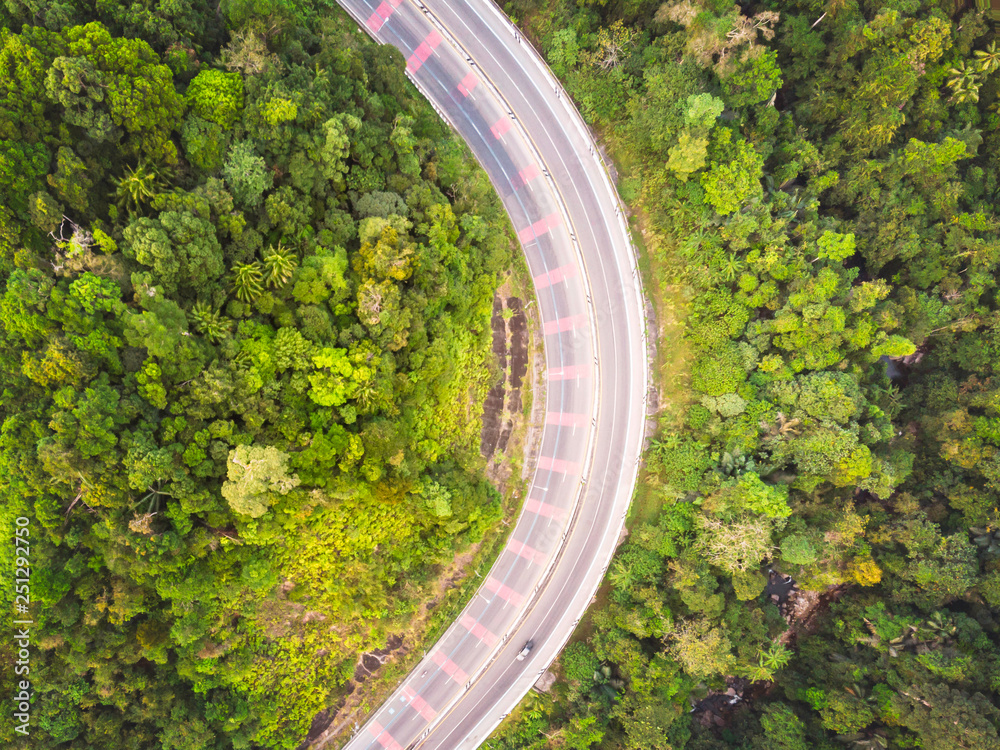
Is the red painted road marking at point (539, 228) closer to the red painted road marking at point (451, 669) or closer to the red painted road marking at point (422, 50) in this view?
the red painted road marking at point (422, 50)

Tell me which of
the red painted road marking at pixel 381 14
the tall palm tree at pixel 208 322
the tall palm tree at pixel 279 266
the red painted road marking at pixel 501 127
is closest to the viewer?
the tall palm tree at pixel 208 322

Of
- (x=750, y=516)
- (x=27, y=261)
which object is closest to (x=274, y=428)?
(x=27, y=261)

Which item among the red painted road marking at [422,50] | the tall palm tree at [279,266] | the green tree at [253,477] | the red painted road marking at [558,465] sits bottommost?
the red painted road marking at [558,465]

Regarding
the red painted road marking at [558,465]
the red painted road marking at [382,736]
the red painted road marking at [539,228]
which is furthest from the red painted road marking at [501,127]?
the red painted road marking at [382,736]

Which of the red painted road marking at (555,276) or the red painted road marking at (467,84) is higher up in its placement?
the red painted road marking at (467,84)

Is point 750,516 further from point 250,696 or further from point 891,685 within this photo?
point 250,696

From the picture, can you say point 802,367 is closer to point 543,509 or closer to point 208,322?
point 543,509
